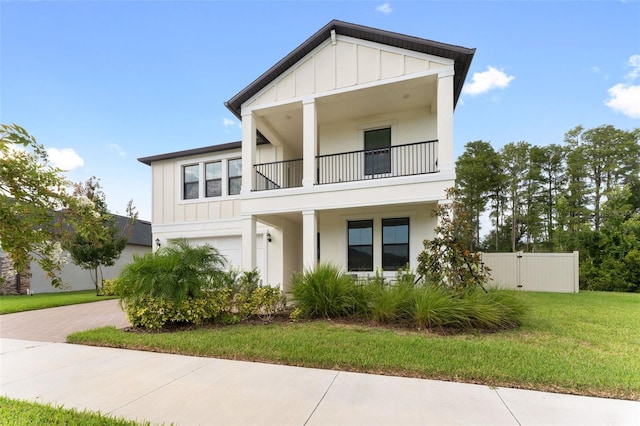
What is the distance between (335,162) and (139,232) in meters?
17.4

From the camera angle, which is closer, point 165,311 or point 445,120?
point 165,311

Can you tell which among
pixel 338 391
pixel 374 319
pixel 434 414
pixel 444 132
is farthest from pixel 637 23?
pixel 338 391

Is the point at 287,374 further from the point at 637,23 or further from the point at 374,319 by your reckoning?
the point at 637,23

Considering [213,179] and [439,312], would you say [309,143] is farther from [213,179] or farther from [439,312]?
[439,312]

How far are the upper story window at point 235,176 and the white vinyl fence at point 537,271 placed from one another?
1018 centimetres

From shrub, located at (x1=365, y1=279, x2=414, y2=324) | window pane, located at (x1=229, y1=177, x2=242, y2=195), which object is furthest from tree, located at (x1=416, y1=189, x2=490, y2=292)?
window pane, located at (x1=229, y1=177, x2=242, y2=195)

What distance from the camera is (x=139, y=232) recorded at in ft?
71.3

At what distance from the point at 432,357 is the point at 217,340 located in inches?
138

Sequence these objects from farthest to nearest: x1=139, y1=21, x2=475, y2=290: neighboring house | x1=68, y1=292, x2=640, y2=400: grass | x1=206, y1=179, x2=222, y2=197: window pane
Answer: x1=206, y1=179, x2=222, y2=197: window pane
x1=139, y1=21, x2=475, y2=290: neighboring house
x1=68, y1=292, x2=640, y2=400: grass

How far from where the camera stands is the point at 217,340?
5.28 m

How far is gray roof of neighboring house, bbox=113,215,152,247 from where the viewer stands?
20598 mm

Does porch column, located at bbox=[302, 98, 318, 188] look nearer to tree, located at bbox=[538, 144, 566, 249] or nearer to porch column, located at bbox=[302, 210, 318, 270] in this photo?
porch column, located at bbox=[302, 210, 318, 270]

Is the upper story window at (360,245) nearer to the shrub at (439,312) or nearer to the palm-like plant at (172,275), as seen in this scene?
the shrub at (439,312)

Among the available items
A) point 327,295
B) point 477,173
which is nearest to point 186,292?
point 327,295
